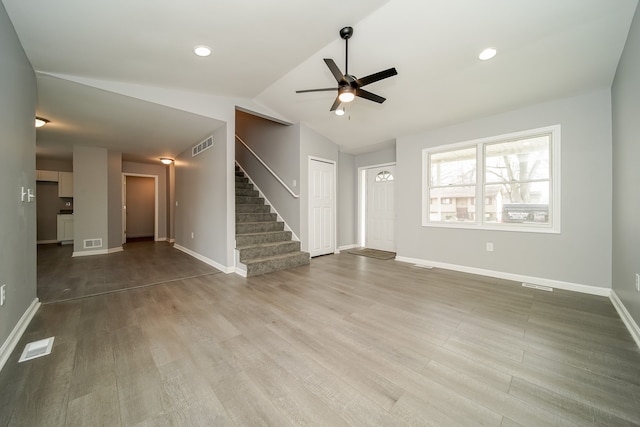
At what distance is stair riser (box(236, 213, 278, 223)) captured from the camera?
16.3 ft

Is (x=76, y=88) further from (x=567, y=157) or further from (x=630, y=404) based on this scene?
(x=567, y=157)

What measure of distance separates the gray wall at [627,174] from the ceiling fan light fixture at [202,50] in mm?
3891

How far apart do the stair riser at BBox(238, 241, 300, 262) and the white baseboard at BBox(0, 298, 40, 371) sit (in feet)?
7.36

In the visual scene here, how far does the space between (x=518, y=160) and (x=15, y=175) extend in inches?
232

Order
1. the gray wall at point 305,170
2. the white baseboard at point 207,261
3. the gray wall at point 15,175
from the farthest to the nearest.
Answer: the gray wall at point 305,170 → the white baseboard at point 207,261 → the gray wall at point 15,175

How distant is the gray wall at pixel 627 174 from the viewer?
206 cm

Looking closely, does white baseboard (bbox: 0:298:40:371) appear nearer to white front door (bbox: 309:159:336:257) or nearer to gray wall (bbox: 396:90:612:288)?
white front door (bbox: 309:159:336:257)

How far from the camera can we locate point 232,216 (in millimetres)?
4094

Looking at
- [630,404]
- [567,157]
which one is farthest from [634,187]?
[630,404]

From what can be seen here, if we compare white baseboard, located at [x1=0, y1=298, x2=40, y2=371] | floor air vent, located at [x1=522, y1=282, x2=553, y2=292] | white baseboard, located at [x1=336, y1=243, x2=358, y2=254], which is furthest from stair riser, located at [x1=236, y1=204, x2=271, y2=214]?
floor air vent, located at [x1=522, y1=282, x2=553, y2=292]

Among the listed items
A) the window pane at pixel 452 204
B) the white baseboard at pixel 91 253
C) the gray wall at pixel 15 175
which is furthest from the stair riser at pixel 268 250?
the white baseboard at pixel 91 253

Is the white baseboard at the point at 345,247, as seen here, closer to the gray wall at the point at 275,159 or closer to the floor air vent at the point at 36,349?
the gray wall at the point at 275,159

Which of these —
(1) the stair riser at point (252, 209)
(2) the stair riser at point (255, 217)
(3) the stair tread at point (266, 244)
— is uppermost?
(1) the stair riser at point (252, 209)

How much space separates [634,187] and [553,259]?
1544mm
